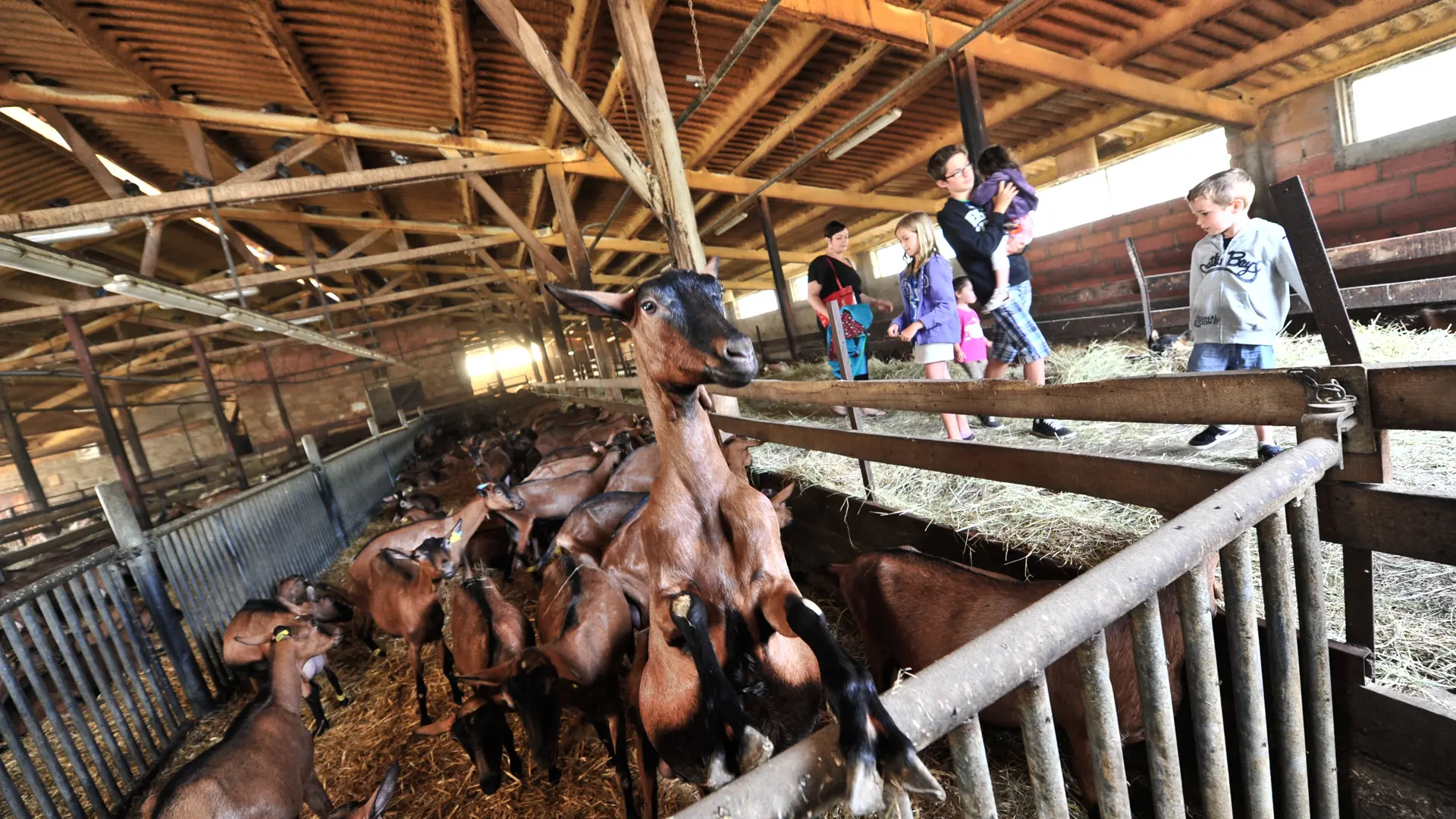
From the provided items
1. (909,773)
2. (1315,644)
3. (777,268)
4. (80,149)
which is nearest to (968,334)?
(1315,644)

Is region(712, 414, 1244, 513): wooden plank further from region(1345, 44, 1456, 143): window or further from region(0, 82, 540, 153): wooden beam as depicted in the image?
region(1345, 44, 1456, 143): window

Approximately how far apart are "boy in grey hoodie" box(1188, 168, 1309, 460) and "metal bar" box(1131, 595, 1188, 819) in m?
2.19

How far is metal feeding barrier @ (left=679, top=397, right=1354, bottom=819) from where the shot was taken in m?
0.78

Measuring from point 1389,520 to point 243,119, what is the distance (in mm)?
10187

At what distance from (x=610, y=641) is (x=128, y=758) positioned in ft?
11.2

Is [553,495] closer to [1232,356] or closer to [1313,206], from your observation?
[1232,356]

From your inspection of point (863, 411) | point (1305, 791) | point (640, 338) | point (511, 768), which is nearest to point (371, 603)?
point (511, 768)

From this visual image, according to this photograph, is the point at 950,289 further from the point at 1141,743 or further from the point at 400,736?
the point at 400,736

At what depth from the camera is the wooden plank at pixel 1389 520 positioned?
4.06 ft

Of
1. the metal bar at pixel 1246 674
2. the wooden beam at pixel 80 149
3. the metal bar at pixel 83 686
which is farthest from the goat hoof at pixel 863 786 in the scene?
the wooden beam at pixel 80 149

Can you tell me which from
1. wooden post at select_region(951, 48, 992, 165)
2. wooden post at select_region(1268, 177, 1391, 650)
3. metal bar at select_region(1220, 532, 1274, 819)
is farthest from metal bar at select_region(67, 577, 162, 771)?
wooden post at select_region(951, 48, 992, 165)

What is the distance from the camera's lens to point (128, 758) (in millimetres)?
3512

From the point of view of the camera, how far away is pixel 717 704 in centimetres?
139

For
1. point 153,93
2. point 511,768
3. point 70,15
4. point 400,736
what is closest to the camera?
point 511,768
